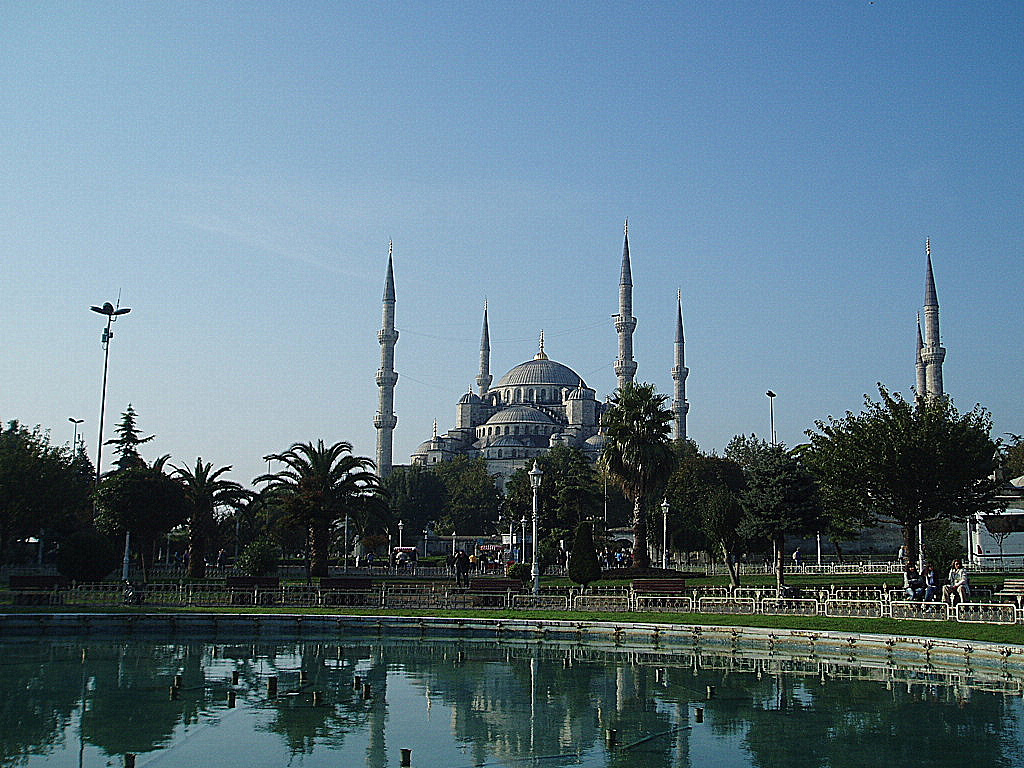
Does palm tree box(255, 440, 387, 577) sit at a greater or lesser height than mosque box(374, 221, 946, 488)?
lesser

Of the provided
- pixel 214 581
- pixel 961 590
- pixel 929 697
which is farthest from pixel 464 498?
pixel 929 697

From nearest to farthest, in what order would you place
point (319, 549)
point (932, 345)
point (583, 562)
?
point (583, 562)
point (319, 549)
point (932, 345)

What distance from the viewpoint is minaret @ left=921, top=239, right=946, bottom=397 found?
77875 millimetres

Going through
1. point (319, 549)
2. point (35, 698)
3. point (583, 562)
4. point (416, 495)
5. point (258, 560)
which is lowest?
point (35, 698)

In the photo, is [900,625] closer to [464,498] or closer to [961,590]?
[961,590]

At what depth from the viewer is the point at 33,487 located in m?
37.0

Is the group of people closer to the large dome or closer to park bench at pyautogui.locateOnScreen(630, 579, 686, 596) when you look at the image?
park bench at pyautogui.locateOnScreen(630, 579, 686, 596)

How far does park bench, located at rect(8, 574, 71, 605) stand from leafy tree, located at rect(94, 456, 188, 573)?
5.27 m

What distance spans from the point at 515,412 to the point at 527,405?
2.99 meters

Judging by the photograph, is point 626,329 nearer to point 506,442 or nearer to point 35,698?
point 506,442

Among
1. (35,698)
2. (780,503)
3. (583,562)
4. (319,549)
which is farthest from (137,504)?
(35,698)

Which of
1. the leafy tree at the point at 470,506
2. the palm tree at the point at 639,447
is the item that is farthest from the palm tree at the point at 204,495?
the leafy tree at the point at 470,506

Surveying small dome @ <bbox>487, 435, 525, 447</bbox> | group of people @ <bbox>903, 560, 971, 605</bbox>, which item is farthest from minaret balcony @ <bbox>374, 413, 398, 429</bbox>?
group of people @ <bbox>903, 560, 971, 605</bbox>

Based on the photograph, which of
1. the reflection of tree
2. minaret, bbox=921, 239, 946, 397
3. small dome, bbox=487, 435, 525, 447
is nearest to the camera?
the reflection of tree
